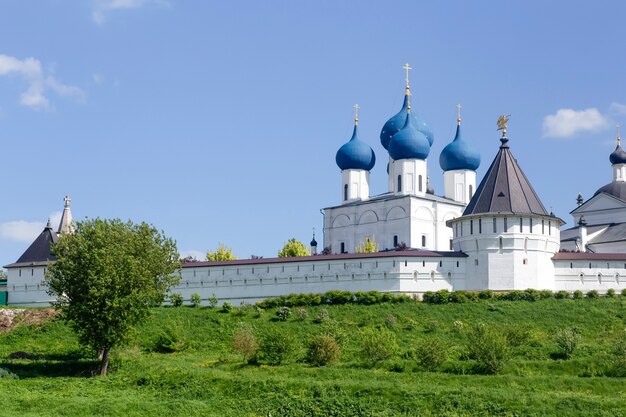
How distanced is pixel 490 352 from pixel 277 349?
19.6 feet

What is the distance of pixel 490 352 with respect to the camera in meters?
28.3

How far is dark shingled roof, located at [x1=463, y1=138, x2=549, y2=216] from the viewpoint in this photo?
41406mm

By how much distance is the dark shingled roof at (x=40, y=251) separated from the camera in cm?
4766

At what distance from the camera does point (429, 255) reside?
136 ft

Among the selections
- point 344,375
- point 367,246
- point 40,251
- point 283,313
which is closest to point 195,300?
point 283,313

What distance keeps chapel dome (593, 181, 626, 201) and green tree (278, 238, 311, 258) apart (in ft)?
48.3

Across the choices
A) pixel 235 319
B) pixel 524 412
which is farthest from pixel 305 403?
pixel 235 319

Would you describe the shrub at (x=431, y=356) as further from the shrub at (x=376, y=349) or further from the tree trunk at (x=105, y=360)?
the tree trunk at (x=105, y=360)

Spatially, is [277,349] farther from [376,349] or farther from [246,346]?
[376,349]

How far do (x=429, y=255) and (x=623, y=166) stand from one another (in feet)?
60.0

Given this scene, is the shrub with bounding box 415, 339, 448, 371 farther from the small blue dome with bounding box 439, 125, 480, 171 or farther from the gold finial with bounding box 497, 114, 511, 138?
the small blue dome with bounding box 439, 125, 480, 171

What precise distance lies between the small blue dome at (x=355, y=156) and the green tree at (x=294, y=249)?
4714 mm

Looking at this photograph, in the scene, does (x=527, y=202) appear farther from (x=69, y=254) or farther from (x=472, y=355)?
(x=69, y=254)

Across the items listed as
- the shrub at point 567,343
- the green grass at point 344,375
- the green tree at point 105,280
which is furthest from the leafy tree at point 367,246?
the shrub at point 567,343
